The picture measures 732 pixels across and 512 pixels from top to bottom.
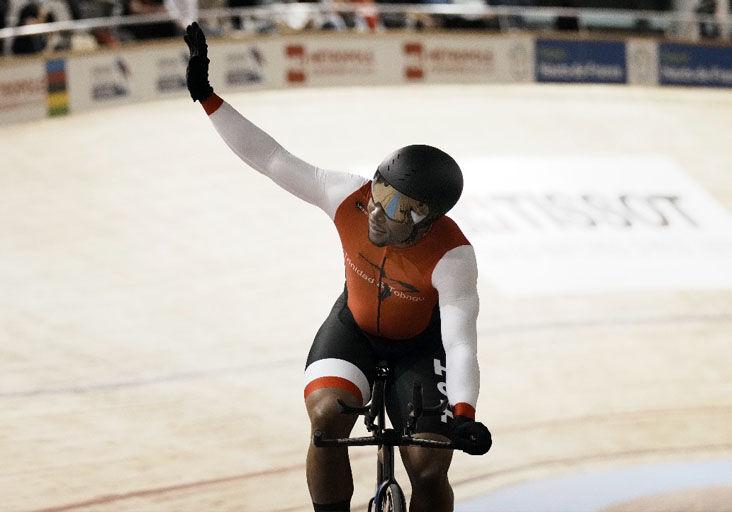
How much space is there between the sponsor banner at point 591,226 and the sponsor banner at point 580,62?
3.85 meters

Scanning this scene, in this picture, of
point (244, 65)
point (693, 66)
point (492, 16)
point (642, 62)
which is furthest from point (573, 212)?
point (693, 66)

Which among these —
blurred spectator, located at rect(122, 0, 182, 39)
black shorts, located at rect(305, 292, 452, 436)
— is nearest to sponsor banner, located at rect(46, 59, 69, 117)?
blurred spectator, located at rect(122, 0, 182, 39)

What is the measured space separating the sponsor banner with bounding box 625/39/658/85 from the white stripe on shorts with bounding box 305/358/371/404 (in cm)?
1122

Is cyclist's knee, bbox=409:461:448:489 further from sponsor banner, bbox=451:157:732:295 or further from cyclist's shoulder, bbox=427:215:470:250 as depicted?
sponsor banner, bbox=451:157:732:295

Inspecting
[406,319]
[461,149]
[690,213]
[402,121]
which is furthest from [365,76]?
[406,319]

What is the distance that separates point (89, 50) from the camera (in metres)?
Answer: 11.7

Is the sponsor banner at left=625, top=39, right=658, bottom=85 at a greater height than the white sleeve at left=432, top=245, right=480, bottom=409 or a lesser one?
lesser

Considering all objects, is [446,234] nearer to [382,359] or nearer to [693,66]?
[382,359]

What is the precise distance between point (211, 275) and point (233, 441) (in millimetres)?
2522

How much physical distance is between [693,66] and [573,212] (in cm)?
590

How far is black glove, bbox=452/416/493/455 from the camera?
10.1 ft

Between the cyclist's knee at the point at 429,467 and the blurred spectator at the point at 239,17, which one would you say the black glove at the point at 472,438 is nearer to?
the cyclist's knee at the point at 429,467

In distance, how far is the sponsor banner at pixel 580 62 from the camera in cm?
1398

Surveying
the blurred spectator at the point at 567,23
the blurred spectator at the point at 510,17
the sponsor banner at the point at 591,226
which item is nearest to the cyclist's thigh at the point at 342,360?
the sponsor banner at the point at 591,226
